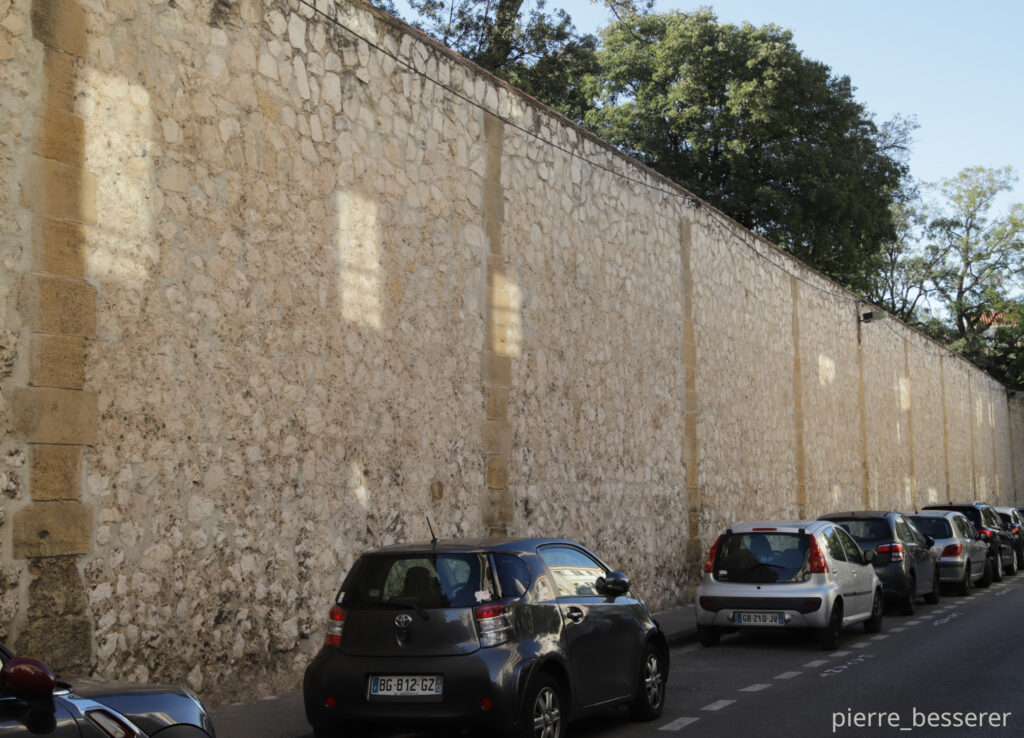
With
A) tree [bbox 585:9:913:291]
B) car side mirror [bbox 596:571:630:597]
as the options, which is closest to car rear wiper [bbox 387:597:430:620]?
car side mirror [bbox 596:571:630:597]

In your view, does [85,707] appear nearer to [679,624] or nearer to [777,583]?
[777,583]

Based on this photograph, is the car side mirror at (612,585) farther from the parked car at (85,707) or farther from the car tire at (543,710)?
the parked car at (85,707)

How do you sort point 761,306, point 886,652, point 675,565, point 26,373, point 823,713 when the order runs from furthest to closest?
point 761,306, point 675,565, point 886,652, point 823,713, point 26,373

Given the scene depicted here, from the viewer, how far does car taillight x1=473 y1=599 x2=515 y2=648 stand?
7.06 m

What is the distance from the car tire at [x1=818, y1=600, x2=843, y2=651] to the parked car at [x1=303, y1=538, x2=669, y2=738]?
18.7ft

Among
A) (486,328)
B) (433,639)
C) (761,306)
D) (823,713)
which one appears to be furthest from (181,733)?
(761,306)

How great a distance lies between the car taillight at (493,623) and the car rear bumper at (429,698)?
6cm

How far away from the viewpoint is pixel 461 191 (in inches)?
512

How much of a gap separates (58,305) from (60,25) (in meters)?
2.11

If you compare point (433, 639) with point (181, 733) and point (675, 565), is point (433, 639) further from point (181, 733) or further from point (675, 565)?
point (675, 565)

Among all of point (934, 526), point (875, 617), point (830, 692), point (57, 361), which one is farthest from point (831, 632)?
point (57, 361)

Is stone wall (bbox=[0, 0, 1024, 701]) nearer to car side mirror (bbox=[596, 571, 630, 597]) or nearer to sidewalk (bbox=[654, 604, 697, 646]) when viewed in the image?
sidewalk (bbox=[654, 604, 697, 646])

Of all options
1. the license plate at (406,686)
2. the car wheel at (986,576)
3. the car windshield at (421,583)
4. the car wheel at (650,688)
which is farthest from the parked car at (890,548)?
Answer: the license plate at (406,686)

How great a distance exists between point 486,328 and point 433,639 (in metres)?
6.55
